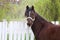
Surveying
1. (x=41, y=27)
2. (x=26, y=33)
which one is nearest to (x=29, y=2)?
(x=26, y=33)

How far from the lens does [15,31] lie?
7.26 meters

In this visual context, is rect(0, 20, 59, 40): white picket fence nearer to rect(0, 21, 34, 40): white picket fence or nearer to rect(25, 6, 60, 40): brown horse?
rect(0, 21, 34, 40): white picket fence

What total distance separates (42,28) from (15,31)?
1.66 meters

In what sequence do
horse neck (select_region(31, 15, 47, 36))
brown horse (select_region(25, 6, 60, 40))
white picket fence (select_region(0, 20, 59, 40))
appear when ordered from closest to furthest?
brown horse (select_region(25, 6, 60, 40)) < horse neck (select_region(31, 15, 47, 36)) < white picket fence (select_region(0, 20, 59, 40))

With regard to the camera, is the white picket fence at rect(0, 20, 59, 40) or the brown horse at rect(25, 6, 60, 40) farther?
the white picket fence at rect(0, 20, 59, 40)

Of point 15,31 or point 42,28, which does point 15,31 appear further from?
point 42,28

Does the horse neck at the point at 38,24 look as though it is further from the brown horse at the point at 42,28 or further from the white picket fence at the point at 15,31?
the white picket fence at the point at 15,31

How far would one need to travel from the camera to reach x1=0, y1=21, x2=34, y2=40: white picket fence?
23.7 ft

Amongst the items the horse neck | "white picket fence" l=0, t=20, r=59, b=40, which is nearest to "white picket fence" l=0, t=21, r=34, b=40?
"white picket fence" l=0, t=20, r=59, b=40

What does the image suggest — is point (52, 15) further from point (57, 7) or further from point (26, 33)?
point (26, 33)

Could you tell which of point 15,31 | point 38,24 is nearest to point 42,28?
point 38,24

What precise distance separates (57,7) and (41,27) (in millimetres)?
3387

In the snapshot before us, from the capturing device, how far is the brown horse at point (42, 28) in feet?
18.2

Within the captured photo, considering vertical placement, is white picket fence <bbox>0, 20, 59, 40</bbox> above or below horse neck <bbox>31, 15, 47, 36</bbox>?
below
